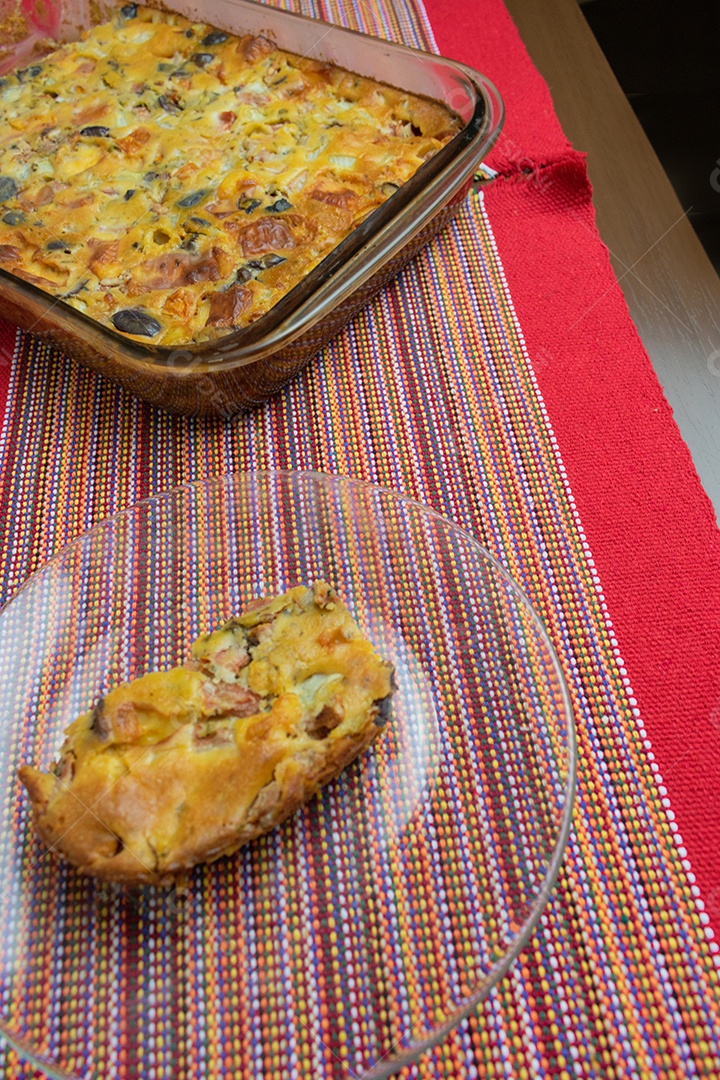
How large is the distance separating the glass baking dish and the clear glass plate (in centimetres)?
20

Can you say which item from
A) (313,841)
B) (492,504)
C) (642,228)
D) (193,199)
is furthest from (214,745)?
(642,228)

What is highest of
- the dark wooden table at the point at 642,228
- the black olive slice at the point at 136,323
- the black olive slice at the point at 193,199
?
the dark wooden table at the point at 642,228

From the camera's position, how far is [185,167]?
1.43m

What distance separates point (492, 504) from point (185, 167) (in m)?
0.73

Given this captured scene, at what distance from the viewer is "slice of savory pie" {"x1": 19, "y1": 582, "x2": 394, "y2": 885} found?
2.74 ft

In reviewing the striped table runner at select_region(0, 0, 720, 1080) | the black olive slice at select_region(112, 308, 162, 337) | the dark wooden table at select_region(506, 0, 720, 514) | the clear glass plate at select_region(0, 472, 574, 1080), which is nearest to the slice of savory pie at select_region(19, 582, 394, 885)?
the clear glass plate at select_region(0, 472, 574, 1080)

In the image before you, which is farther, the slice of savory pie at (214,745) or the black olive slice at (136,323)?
the black olive slice at (136,323)

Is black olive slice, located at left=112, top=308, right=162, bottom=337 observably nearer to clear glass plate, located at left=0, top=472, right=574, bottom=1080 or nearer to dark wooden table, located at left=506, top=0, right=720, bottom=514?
clear glass plate, located at left=0, top=472, right=574, bottom=1080

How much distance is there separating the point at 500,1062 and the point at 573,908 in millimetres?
162

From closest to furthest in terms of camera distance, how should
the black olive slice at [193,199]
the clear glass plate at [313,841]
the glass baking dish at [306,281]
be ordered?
the clear glass plate at [313,841] → the glass baking dish at [306,281] → the black olive slice at [193,199]

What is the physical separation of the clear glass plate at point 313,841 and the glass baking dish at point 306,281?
20 cm

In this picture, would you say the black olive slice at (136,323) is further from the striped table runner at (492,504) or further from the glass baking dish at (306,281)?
the striped table runner at (492,504)

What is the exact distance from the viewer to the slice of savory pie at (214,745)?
84 centimetres

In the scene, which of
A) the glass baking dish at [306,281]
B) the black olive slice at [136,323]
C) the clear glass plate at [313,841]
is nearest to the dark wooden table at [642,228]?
the glass baking dish at [306,281]
